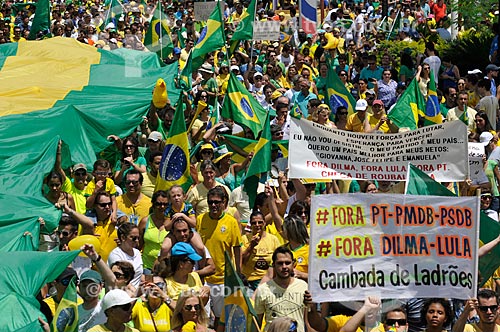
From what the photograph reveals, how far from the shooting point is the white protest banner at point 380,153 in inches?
432

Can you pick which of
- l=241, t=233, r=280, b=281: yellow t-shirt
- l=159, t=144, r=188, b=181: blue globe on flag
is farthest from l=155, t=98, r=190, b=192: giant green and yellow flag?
l=241, t=233, r=280, b=281: yellow t-shirt

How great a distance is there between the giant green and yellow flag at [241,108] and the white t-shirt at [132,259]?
497 centimetres

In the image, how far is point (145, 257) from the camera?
10.9 meters

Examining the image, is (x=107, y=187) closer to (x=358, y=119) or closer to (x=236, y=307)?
(x=358, y=119)

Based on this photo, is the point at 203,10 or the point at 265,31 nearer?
the point at 265,31

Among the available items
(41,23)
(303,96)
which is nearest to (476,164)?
(303,96)

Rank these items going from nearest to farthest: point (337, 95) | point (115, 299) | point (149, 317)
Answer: point (115, 299)
point (149, 317)
point (337, 95)

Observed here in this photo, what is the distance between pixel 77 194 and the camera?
12688 mm

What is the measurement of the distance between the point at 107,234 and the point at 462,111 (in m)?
6.41

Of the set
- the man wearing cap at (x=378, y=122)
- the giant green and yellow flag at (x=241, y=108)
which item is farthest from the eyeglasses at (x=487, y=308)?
the giant green and yellow flag at (x=241, y=108)

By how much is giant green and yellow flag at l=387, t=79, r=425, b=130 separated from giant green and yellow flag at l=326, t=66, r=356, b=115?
0.90 metres

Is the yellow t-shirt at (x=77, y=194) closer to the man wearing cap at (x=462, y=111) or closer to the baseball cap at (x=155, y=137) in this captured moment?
the baseball cap at (x=155, y=137)

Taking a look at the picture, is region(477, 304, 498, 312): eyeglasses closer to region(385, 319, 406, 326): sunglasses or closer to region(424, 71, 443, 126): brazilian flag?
region(385, 319, 406, 326): sunglasses

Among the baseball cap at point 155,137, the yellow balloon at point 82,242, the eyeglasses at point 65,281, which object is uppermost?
the eyeglasses at point 65,281
